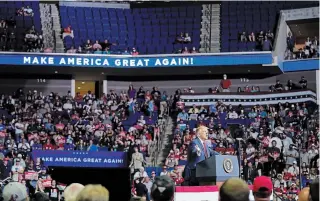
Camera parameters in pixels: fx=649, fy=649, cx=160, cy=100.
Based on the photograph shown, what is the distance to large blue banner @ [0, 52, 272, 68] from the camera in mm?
27203

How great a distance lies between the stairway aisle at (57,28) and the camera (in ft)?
95.2

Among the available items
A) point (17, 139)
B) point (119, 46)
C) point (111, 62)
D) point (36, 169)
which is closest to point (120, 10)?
point (119, 46)

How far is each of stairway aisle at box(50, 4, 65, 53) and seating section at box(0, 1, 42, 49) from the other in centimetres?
71

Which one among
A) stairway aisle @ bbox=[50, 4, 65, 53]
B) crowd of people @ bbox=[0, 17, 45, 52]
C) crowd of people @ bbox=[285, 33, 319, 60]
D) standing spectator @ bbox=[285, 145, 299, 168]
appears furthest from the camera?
stairway aisle @ bbox=[50, 4, 65, 53]

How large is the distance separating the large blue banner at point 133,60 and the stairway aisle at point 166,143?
3158mm

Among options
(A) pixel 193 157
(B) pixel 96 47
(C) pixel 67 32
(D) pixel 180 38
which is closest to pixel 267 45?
(D) pixel 180 38

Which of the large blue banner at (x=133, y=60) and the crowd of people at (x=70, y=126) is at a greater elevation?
the large blue banner at (x=133, y=60)

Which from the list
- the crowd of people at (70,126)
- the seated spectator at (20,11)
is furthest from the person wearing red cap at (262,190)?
the seated spectator at (20,11)

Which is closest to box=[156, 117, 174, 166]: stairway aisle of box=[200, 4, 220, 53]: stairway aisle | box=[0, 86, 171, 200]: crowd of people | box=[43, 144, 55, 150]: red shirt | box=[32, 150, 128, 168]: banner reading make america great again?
box=[0, 86, 171, 200]: crowd of people

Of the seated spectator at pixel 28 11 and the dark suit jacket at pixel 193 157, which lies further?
the seated spectator at pixel 28 11

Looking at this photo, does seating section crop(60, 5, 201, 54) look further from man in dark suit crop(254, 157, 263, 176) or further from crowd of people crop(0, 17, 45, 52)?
man in dark suit crop(254, 157, 263, 176)

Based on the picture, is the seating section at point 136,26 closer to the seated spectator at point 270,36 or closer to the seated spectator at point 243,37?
the seated spectator at point 243,37

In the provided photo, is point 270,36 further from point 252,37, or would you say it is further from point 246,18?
point 246,18

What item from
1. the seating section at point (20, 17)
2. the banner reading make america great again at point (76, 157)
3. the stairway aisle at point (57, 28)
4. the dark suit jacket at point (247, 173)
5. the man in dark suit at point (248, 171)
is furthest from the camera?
the seating section at point (20, 17)
